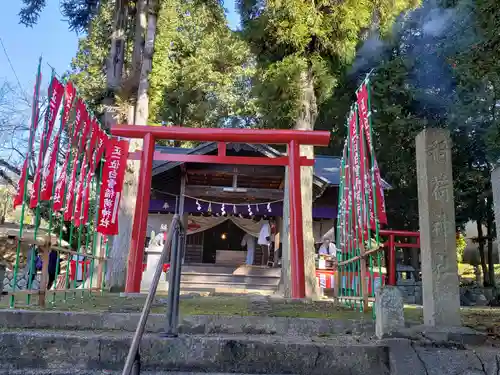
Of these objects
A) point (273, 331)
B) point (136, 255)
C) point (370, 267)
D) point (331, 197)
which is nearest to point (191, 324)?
point (273, 331)

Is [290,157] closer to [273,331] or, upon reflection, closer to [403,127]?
[273,331]

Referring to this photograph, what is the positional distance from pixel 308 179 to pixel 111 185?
4.21 meters

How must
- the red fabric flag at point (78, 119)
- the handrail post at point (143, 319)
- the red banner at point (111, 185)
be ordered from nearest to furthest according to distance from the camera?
the handrail post at point (143, 319) < the red fabric flag at point (78, 119) < the red banner at point (111, 185)

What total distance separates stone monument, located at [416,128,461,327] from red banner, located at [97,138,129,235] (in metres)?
5.34

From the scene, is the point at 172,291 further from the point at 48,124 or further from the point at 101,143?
the point at 101,143

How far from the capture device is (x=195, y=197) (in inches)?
528

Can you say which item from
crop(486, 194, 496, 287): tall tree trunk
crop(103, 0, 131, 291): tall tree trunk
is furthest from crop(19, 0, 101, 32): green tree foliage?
crop(486, 194, 496, 287): tall tree trunk

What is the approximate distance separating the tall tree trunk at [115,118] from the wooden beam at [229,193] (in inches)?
167

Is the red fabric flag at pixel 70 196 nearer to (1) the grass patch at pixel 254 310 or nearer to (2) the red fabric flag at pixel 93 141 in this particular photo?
(2) the red fabric flag at pixel 93 141

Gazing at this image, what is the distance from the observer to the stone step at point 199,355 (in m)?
3.01

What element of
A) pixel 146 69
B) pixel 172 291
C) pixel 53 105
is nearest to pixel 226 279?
pixel 146 69

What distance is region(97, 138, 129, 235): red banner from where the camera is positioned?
746cm

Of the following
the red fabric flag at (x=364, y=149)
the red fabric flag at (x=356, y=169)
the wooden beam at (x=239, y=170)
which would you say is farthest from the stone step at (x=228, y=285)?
the red fabric flag at (x=364, y=149)

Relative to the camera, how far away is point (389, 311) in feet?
10.8
